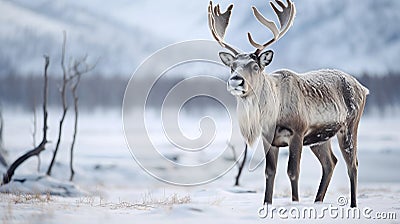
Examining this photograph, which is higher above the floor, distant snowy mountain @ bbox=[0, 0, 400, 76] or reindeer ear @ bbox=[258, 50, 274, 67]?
distant snowy mountain @ bbox=[0, 0, 400, 76]

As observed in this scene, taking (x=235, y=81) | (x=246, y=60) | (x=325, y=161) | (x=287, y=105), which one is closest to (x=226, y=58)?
(x=246, y=60)

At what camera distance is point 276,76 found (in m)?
6.67

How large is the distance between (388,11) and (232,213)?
30573 mm

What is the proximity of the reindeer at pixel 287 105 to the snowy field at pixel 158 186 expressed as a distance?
637 mm

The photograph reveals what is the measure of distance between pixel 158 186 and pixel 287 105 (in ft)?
37.4

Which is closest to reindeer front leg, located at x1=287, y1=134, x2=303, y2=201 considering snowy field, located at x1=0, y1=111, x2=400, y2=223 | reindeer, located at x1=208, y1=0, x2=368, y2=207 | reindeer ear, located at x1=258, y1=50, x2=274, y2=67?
reindeer, located at x1=208, y1=0, x2=368, y2=207

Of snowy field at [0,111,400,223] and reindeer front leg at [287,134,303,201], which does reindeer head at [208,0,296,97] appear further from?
snowy field at [0,111,400,223]

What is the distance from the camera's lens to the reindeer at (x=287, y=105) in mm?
6238

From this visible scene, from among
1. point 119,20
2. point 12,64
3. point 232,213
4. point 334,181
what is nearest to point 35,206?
point 232,213

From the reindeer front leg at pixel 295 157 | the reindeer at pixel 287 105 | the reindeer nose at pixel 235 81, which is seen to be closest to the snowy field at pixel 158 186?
the reindeer front leg at pixel 295 157

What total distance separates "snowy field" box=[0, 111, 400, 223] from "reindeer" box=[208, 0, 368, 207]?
0.64m

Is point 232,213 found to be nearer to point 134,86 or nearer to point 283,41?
point 134,86

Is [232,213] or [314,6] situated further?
[314,6]

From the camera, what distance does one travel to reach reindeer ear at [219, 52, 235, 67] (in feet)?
20.8
